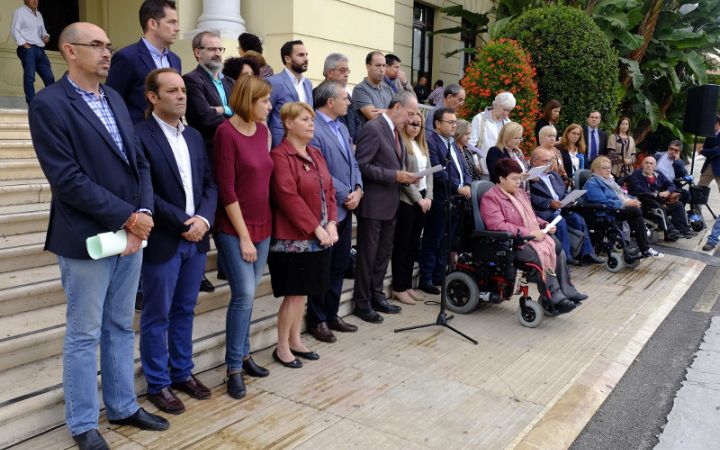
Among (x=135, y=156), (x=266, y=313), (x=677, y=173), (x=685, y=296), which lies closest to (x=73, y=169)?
(x=135, y=156)

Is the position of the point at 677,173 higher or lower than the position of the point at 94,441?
higher

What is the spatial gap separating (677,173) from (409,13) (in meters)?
8.25

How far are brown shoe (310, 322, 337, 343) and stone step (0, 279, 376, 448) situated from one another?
355mm

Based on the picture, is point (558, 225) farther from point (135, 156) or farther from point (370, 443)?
point (135, 156)

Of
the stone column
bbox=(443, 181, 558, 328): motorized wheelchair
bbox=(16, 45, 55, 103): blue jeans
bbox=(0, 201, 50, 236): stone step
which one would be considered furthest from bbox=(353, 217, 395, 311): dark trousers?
bbox=(16, 45, 55, 103): blue jeans

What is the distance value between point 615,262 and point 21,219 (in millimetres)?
6714

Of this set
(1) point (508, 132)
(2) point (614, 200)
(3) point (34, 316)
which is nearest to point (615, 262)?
(2) point (614, 200)

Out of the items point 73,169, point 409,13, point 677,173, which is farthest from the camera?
point 409,13

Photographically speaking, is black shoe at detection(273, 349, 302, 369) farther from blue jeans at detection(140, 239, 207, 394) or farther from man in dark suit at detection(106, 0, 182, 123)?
man in dark suit at detection(106, 0, 182, 123)

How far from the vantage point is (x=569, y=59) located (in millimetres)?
10703

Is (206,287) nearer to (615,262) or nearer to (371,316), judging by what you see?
(371,316)

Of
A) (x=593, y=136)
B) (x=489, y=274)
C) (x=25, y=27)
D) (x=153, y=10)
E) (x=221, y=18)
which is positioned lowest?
(x=489, y=274)

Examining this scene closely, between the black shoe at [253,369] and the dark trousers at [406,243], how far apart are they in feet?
7.21

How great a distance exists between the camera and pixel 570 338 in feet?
17.9
